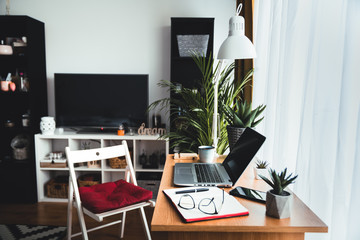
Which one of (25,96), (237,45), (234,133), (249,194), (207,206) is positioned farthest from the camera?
(25,96)

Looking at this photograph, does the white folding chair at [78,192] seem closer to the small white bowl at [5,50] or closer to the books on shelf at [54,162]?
the books on shelf at [54,162]

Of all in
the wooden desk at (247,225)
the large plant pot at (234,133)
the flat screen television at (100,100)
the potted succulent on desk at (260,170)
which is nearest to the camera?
the wooden desk at (247,225)

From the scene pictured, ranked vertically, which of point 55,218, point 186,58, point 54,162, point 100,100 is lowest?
point 55,218

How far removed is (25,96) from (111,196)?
2.28 metres

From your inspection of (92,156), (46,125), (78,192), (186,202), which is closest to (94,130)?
(46,125)

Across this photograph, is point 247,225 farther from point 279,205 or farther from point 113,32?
point 113,32

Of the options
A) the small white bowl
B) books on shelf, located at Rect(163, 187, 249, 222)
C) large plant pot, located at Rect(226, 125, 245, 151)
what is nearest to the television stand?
the small white bowl

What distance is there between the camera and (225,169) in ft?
4.55

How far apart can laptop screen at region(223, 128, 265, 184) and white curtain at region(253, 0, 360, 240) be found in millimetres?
250

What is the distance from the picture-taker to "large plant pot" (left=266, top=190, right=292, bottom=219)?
89 cm

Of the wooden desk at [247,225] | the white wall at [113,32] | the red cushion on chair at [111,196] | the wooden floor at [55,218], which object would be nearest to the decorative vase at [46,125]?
the white wall at [113,32]

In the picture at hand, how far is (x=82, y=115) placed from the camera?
3.13m

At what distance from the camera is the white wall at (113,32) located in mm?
3102

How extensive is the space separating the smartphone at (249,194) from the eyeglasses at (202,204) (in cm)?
12
